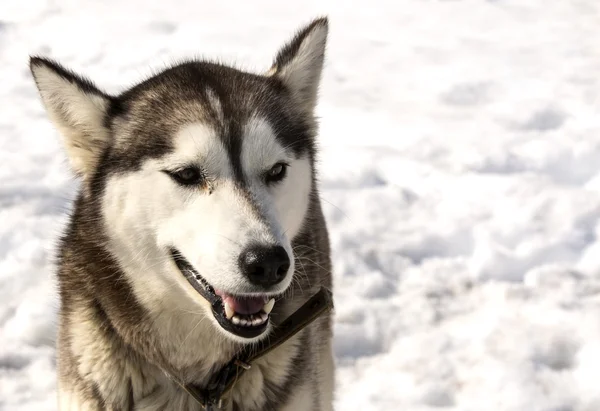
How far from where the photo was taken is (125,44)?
749cm

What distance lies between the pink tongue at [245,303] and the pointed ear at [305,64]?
0.78 meters

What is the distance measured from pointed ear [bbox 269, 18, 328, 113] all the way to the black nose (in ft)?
2.62

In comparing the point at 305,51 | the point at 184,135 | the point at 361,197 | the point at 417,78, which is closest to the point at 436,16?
the point at 417,78

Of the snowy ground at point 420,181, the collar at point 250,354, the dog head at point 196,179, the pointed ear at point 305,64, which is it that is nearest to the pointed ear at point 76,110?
the dog head at point 196,179

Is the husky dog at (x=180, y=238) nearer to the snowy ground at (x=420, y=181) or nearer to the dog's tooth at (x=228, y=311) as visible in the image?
the dog's tooth at (x=228, y=311)

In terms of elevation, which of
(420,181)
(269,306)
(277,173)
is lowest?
(420,181)

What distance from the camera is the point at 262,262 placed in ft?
7.63

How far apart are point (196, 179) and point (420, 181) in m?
3.21

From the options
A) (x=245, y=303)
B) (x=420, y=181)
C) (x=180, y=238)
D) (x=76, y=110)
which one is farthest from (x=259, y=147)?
(x=420, y=181)

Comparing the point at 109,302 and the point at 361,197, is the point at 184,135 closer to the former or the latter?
the point at 109,302

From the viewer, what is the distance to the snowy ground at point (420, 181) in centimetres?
391

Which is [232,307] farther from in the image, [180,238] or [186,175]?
[186,175]

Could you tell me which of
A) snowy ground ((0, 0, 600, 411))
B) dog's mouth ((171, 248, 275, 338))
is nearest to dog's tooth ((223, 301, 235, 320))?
dog's mouth ((171, 248, 275, 338))

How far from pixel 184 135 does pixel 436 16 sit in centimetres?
625
